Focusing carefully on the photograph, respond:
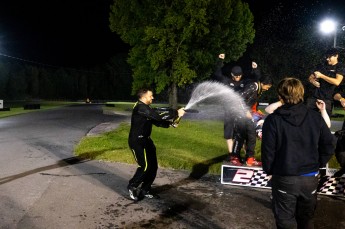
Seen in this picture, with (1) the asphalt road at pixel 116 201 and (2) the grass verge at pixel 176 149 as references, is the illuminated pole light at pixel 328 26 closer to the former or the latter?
(2) the grass verge at pixel 176 149

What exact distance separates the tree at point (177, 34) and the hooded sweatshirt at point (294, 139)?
22537 mm

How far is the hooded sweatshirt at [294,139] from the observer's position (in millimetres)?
3623

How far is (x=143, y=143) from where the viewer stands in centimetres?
640

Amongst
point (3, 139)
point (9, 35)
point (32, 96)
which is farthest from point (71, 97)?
point (3, 139)

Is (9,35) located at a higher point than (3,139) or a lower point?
higher

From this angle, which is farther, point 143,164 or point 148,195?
point 148,195

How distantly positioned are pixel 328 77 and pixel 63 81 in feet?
231

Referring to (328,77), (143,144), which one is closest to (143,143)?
(143,144)

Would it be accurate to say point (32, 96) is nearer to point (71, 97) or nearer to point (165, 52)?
point (71, 97)

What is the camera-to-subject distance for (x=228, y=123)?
8477 mm

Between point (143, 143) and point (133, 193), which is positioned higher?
point (143, 143)

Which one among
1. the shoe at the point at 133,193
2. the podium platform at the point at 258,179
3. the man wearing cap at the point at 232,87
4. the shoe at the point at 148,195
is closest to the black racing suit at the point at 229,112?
the man wearing cap at the point at 232,87

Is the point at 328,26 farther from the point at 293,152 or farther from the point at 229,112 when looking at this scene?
the point at 293,152

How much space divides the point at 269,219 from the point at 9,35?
8596 centimetres
